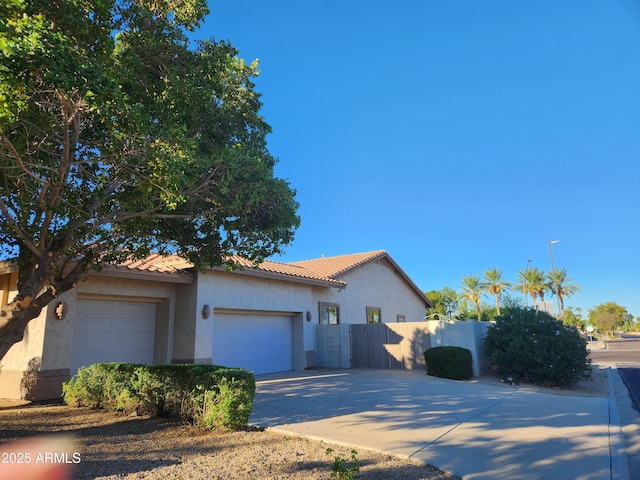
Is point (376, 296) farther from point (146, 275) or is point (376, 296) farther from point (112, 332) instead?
point (112, 332)

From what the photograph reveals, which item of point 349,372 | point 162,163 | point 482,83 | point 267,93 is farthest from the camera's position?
point 349,372

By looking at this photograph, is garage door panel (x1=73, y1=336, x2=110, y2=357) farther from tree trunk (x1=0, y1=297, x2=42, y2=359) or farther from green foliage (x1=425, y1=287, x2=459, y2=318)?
green foliage (x1=425, y1=287, x2=459, y2=318)

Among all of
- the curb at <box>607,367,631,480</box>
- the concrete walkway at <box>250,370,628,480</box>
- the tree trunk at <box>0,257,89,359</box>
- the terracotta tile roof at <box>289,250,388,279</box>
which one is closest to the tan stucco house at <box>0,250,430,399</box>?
the terracotta tile roof at <box>289,250,388,279</box>

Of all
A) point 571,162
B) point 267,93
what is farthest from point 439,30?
point 571,162

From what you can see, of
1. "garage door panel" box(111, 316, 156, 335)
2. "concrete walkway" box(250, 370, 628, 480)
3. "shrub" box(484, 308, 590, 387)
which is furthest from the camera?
"shrub" box(484, 308, 590, 387)

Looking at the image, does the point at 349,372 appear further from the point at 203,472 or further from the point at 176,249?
the point at 203,472

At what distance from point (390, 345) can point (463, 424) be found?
10.4 m

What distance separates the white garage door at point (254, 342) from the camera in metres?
14.6

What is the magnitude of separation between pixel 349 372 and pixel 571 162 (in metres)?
14.5

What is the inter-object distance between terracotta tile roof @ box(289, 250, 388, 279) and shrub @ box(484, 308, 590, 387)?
8.28 meters

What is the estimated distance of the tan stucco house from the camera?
10375 mm

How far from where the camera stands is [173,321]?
13734 mm

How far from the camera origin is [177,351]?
13.5m

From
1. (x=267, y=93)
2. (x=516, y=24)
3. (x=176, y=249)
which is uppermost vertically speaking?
(x=516, y=24)
